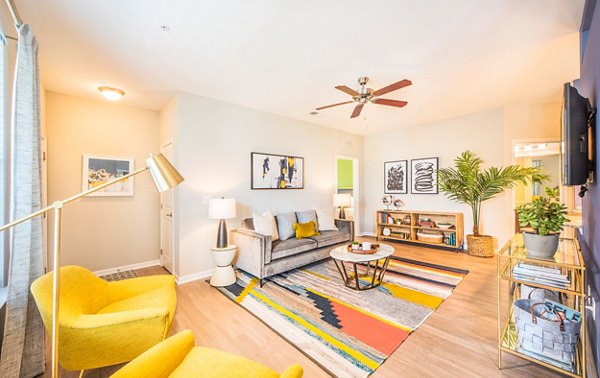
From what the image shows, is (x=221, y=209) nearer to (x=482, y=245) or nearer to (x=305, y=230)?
(x=305, y=230)

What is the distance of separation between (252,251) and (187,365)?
2130mm

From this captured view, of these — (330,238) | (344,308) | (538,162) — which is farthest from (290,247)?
(538,162)

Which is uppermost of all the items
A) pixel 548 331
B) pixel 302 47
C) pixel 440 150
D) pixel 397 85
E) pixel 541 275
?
pixel 302 47

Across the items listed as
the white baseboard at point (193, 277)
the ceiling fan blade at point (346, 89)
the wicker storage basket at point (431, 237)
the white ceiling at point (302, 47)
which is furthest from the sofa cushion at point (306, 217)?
the wicker storage basket at point (431, 237)

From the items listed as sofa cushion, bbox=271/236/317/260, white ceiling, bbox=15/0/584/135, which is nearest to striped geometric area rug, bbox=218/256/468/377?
sofa cushion, bbox=271/236/317/260

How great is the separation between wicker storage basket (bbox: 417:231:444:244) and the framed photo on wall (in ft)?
18.0

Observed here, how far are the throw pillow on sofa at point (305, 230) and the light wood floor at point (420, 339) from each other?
148cm

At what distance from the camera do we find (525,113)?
4207 millimetres

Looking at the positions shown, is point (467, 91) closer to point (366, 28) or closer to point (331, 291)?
point (366, 28)

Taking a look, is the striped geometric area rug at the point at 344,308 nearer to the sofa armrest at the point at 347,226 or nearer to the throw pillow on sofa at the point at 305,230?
the throw pillow on sofa at the point at 305,230

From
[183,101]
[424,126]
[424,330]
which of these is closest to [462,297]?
[424,330]

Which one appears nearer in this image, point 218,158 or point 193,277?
point 193,277

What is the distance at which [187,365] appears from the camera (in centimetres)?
120

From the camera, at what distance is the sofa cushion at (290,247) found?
11.1ft
